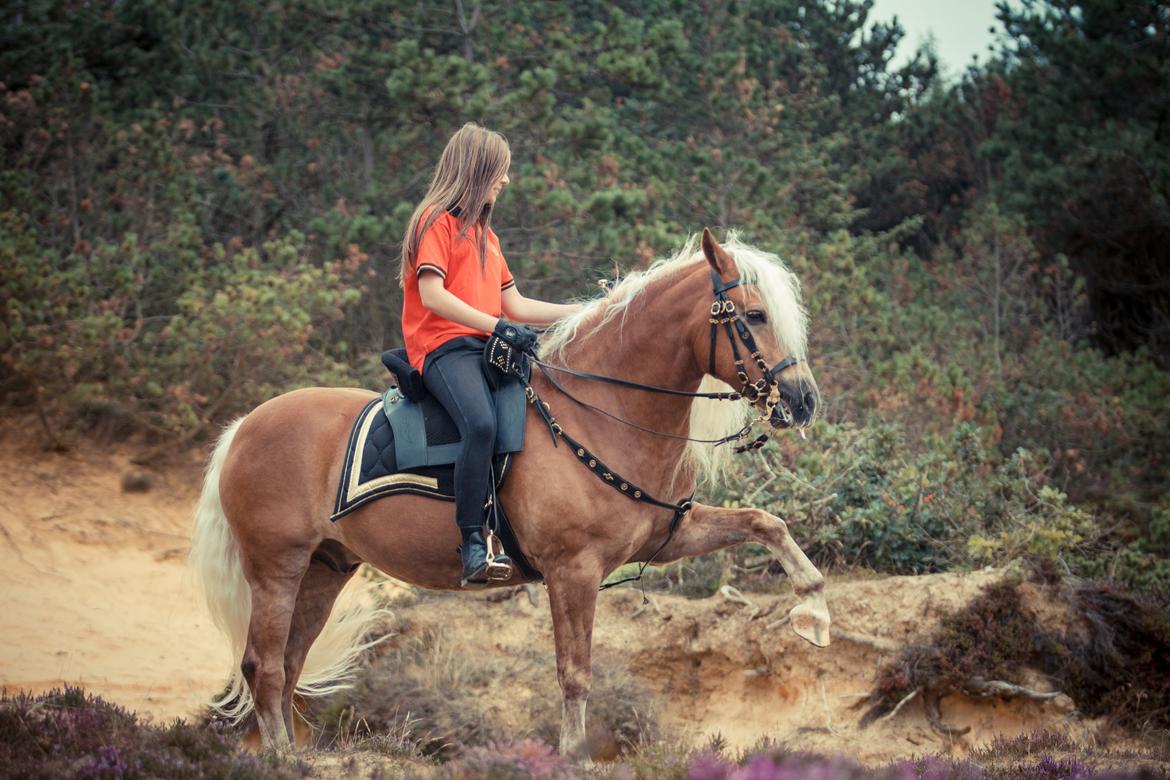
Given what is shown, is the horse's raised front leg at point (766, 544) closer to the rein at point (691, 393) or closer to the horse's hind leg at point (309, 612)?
the rein at point (691, 393)

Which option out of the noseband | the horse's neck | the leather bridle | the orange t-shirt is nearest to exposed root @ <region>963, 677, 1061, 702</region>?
the leather bridle

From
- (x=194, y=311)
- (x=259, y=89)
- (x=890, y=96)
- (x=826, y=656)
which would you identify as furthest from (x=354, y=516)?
(x=890, y=96)

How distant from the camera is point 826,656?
7305 millimetres

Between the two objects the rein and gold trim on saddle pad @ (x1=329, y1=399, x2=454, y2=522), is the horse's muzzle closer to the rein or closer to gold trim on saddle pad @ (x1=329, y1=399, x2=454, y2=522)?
the rein

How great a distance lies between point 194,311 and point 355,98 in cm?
455

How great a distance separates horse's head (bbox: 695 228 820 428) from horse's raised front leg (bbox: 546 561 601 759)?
1.08 metres

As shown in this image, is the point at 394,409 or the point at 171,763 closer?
the point at 171,763

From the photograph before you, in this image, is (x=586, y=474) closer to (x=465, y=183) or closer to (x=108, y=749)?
(x=465, y=183)

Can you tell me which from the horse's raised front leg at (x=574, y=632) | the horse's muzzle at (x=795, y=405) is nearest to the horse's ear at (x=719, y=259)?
the horse's muzzle at (x=795, y=405)

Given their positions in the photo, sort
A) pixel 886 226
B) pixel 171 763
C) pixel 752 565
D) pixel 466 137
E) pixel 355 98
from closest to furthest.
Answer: pixel 171 763, pixel 466 137, pixel 752 565, pixel 355 98, pixel 886 226

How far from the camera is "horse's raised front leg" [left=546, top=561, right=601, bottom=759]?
4684 millimetres

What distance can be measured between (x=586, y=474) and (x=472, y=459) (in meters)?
0.52

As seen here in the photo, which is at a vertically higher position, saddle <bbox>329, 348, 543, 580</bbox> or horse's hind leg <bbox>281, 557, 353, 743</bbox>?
saddle <bbox>329, 348, 543, 580</bbox>

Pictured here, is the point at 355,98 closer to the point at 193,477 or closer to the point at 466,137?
the point at 193,477
